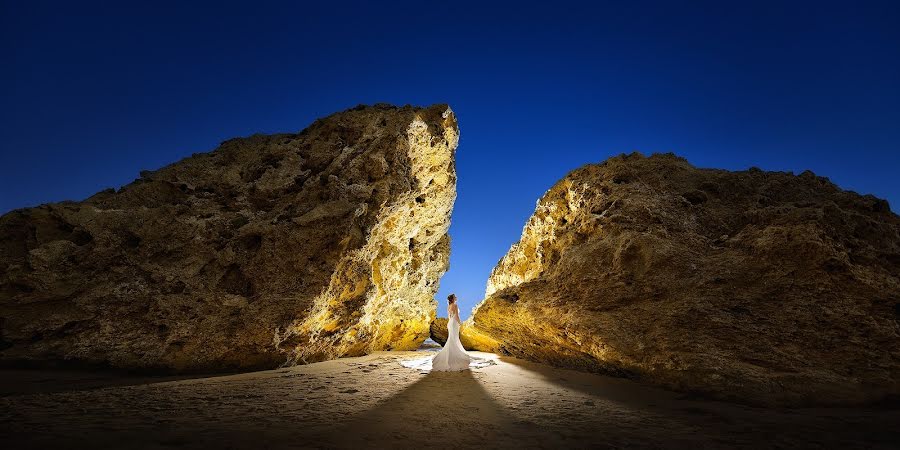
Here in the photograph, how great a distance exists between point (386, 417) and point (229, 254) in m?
6.13

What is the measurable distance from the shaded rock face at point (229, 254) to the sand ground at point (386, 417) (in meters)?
1.12

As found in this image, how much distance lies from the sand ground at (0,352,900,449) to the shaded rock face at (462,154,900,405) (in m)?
0.56

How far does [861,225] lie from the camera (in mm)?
6590

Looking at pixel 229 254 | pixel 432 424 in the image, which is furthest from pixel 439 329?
pixel 432 424

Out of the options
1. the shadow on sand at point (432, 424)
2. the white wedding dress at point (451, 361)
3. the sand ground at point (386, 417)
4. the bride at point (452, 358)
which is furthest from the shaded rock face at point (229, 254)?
the shadow on sand at point (432, 424)

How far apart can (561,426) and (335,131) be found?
9712 millimetres

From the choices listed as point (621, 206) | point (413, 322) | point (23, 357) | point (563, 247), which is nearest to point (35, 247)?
point (23, 357)

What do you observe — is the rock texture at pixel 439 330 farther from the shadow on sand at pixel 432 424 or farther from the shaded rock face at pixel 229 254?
the shadow on sand at pixel 432 424

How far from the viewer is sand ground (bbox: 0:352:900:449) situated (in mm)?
3646

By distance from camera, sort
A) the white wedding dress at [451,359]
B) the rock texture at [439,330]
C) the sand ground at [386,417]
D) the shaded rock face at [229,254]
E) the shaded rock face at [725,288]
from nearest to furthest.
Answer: the sand ground at [386,417] → the shaded rock face at [725,288] → the shaded rock face at [229,254] → the white wedding dress at [451,359] → the rock texture at [439,330]

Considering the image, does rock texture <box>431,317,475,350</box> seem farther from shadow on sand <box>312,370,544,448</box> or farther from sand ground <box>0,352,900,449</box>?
shadow on sand <box>312,370,544,448</box>

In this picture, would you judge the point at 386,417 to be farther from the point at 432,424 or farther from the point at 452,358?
the point at 452,358

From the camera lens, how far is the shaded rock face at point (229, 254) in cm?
732

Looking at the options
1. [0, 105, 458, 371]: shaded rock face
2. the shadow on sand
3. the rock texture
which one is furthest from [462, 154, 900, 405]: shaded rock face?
the rock texture
